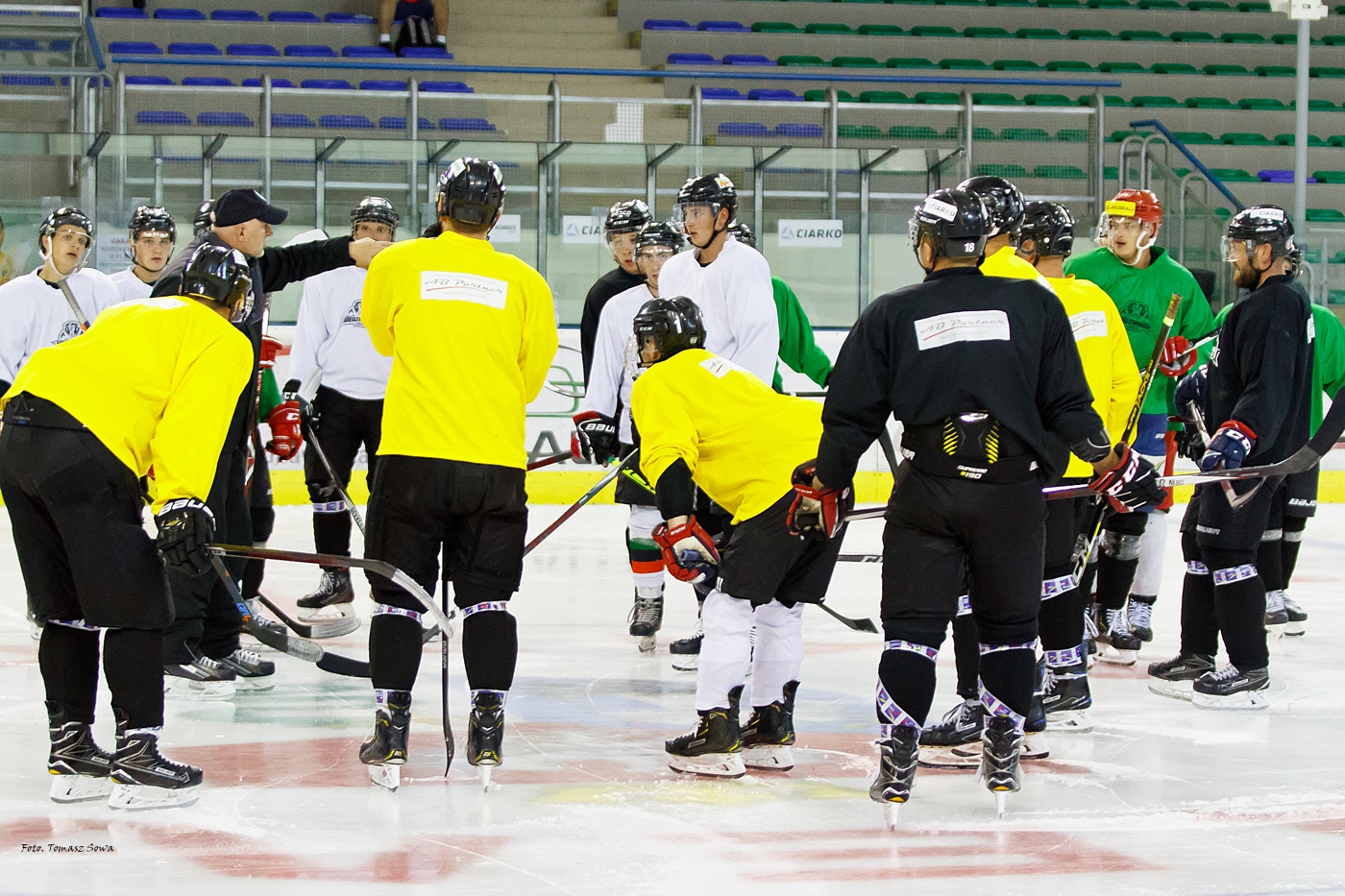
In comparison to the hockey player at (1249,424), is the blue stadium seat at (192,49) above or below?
above

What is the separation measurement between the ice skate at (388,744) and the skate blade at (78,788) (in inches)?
Result: 20.5

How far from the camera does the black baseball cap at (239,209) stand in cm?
409

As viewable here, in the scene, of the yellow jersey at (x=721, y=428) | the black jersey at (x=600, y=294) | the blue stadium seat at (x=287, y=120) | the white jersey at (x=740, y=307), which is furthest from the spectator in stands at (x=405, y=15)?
the yellow jersey at (x=721, y=428)

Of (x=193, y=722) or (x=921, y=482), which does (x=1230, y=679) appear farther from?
(x=193, y=722)

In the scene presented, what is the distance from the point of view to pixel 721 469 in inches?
139

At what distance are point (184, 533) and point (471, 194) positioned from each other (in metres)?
0.95

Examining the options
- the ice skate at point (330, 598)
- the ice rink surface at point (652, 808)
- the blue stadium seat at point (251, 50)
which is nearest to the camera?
the ice rink surface at point (652, 808)

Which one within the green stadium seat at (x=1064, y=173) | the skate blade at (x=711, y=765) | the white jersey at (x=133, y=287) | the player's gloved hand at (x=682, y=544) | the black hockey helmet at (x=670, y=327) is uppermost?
the green stadium seat at (x=1064, y=173)

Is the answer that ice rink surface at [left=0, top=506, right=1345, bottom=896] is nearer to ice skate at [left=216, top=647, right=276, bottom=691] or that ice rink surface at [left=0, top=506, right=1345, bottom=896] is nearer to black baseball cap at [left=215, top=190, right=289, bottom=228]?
ice skate at [left=216, top=647, right=276, bottom=691]

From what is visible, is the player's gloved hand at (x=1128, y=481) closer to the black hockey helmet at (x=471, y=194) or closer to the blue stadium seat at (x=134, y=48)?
the black hockey helmet at (x=471, y=194)

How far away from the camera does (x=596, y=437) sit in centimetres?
444

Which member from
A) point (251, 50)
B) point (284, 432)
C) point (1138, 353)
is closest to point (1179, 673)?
point (1138, 353)

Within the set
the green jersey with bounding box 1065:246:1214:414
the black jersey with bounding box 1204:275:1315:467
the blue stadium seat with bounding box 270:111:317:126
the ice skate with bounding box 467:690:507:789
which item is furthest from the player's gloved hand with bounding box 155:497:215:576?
the blue stadium seat with bounding box 270:111:317:126

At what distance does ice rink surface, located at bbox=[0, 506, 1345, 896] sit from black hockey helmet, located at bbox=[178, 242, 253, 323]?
3.34ft
